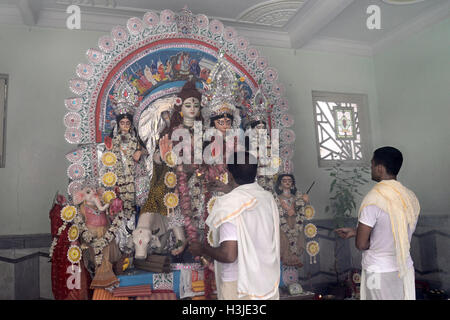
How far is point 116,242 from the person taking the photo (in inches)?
159

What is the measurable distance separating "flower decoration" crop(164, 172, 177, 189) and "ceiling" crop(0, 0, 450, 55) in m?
2.58

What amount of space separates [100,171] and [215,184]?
135 centimetres

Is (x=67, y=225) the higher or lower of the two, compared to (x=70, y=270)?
higher

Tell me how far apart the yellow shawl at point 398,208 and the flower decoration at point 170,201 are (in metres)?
2.20

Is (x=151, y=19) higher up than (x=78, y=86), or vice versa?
(x=151, y=19)

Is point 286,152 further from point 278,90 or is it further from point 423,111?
point 423,111

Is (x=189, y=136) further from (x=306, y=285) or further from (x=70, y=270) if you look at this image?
(x=306, y=285)

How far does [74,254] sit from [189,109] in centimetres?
213

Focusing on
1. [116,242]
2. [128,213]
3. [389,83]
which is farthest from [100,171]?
[389,83]

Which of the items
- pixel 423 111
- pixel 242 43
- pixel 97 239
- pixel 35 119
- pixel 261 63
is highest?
pixel 242 43

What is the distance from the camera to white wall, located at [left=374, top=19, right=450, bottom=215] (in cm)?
536

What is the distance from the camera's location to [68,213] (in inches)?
149

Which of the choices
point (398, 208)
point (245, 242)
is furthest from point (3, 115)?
point (398, 208)
